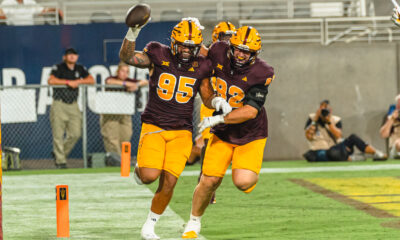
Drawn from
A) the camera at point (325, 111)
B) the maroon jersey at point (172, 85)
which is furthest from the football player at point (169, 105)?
the camera at point (325, 111)

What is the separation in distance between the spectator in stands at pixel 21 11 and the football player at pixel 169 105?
9.79 m

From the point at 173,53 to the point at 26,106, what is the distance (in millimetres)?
8633

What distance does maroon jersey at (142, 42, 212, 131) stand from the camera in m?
7.23

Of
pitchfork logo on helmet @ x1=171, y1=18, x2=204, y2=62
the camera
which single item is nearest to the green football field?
the camera

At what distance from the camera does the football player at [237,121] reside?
703cm

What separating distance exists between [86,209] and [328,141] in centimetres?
761

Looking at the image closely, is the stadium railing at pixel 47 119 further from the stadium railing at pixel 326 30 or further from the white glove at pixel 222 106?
the white glove at pixel 222 106

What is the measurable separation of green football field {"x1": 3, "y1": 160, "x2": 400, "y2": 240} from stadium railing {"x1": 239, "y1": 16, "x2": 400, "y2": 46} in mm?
4692

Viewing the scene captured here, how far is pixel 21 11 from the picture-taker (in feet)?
58.4

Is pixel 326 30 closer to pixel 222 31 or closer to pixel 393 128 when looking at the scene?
pixel 393 128

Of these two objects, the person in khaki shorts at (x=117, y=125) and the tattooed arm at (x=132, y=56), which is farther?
the person in khaki shorts at (x=117, y=125)

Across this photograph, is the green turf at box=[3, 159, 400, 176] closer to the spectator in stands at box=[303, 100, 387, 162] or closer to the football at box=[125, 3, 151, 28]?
the spectator in stands at box=[303, 100, 387, 162]

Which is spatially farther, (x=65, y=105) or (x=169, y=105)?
(x=65, y=105)

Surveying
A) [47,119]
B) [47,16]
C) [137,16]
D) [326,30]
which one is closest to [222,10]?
[326,30]
